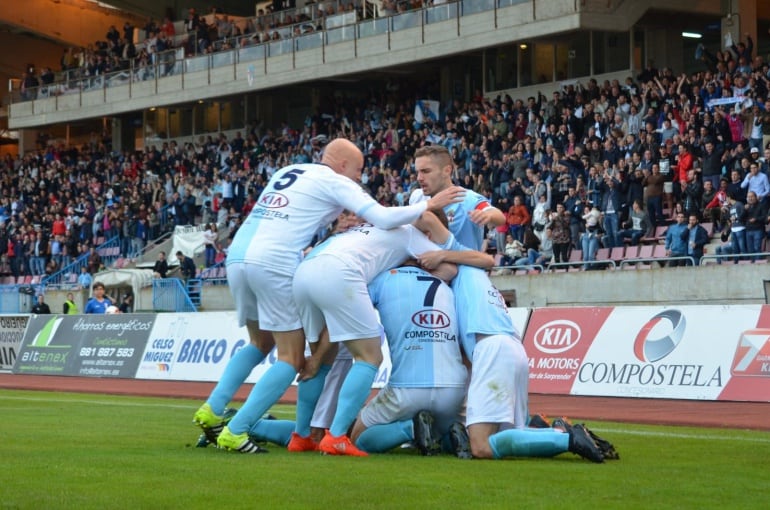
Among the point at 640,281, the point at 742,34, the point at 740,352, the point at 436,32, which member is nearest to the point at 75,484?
the point at 740,352

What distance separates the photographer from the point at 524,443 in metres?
8.73

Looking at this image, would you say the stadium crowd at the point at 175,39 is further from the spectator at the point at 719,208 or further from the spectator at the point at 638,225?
the spectator at the point at 719,208

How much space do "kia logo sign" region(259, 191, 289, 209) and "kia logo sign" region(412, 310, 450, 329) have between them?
127 centimetres

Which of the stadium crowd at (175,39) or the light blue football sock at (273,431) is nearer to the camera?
the light blue football sock at (273,431)

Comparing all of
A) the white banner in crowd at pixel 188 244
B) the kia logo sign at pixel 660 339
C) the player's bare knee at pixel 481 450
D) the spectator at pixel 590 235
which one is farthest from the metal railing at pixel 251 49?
the player's bare knee at pixel 481 450

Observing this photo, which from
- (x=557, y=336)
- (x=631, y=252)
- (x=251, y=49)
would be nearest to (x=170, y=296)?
(x=631, y=252)

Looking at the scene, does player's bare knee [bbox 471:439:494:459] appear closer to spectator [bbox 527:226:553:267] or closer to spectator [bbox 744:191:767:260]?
spectator [bbox 744:191:767:260]

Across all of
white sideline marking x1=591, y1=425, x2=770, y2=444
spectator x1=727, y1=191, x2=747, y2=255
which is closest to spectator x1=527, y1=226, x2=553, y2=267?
spectator x1=727, y1=191, x2=747, y2=255

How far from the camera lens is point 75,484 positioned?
23.4 ft

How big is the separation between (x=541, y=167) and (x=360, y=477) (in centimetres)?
2383

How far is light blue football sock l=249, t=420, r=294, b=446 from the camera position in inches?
387

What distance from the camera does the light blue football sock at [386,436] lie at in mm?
9133

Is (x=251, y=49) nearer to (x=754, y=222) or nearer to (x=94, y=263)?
(x=94, y=263)

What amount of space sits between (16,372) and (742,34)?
73.1 feet
